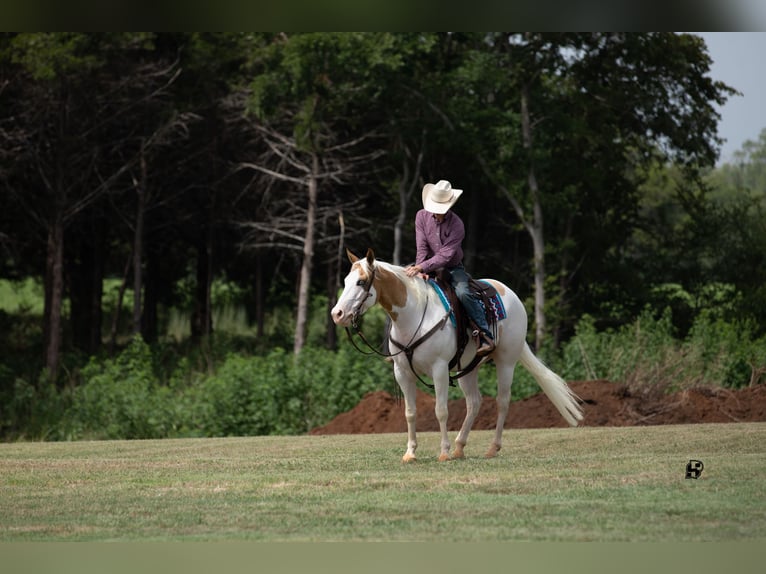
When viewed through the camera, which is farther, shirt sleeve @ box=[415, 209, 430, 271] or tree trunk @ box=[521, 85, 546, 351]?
tree trunk @ box=[521, 85, 546, 351]

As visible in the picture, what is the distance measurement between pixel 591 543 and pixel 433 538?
0.99 meters

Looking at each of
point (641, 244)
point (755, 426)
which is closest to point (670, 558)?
point (755, 426)

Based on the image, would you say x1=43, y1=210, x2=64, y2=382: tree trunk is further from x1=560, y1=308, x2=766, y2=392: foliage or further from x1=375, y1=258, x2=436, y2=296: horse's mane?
x1=375, y1=258, x2=436, y2=296: horse's mane

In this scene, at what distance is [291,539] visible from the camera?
7816mm

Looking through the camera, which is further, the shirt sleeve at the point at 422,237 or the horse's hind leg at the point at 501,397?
the horse's hind leg at the point at 501,397

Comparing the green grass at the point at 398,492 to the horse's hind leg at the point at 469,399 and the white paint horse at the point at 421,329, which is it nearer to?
the horse's hind leg at the point at 469,399

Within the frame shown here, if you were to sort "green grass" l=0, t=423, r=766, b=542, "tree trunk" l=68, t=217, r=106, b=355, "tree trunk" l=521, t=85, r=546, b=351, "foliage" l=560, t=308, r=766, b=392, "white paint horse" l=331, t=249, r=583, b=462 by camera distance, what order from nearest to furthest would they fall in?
"green grass" l=0, t=423, r=766, b=542
"white paint horse" l=331, t=249, r=583, b=462
"foliage" l=560, t=308, r=766, b=392
"tree trunk" l=521, t=85, r=546, b=351
"tree trunk" l=68, t=217, r=106, b=355

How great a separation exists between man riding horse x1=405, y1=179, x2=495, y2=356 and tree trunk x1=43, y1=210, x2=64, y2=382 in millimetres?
14581

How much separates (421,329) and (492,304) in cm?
92

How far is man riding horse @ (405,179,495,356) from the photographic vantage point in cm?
1062

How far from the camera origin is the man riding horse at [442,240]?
1062 centimetres

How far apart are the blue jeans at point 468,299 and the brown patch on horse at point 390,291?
1.91 feet

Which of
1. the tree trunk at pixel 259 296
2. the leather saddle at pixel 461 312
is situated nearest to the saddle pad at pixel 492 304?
the leather saddle at pixel 461 312

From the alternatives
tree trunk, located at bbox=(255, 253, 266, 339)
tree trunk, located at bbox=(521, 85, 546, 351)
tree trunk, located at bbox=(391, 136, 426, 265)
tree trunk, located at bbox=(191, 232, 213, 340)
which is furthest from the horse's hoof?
tree trunk, located at bbox=(191, 232, 213, 340)
